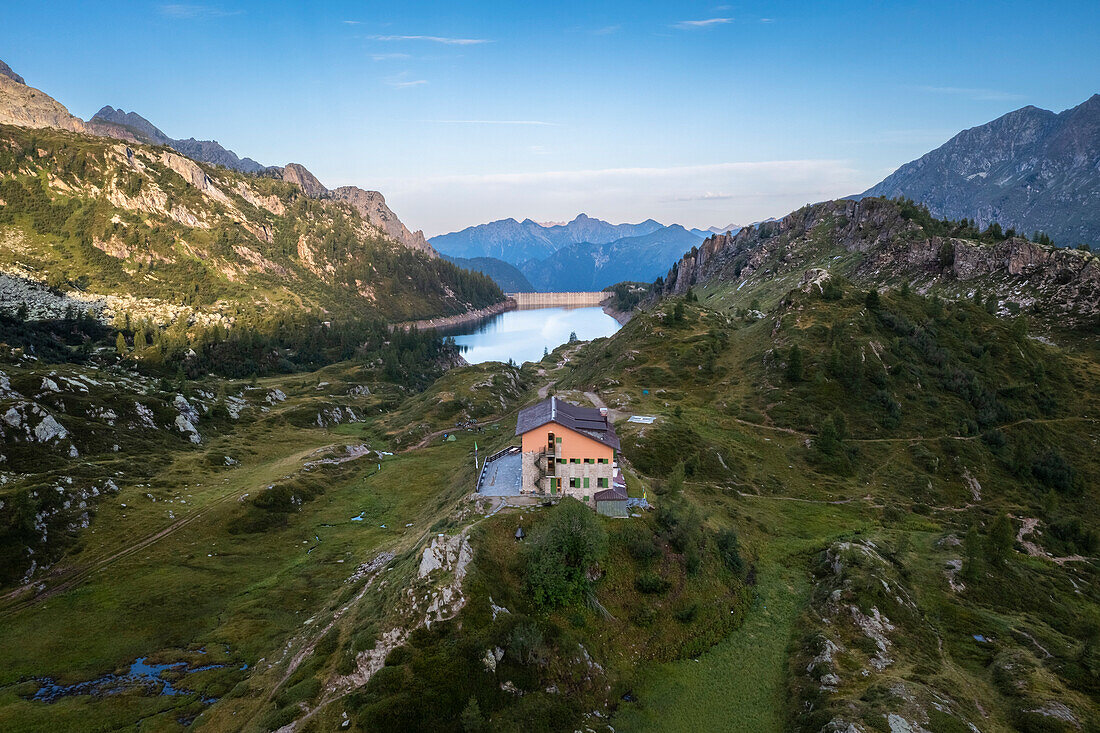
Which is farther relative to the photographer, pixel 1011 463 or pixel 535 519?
pixel 1011 463

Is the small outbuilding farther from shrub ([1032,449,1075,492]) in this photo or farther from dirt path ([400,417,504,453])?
shrub ([1032,449,1075,492])

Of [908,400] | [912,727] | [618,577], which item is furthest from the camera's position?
[908,400]

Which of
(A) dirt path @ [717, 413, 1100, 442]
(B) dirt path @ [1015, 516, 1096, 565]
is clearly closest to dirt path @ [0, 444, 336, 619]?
(A) dirt path @ [717, 413, 1100, 442]

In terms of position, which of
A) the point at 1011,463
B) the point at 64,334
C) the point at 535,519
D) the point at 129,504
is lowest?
the point at 1011,463

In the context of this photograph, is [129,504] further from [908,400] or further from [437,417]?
[908,400]

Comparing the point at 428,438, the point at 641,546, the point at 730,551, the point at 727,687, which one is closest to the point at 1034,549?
the point at 730,551

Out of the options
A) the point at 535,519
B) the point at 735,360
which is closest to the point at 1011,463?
the point at 735,360
